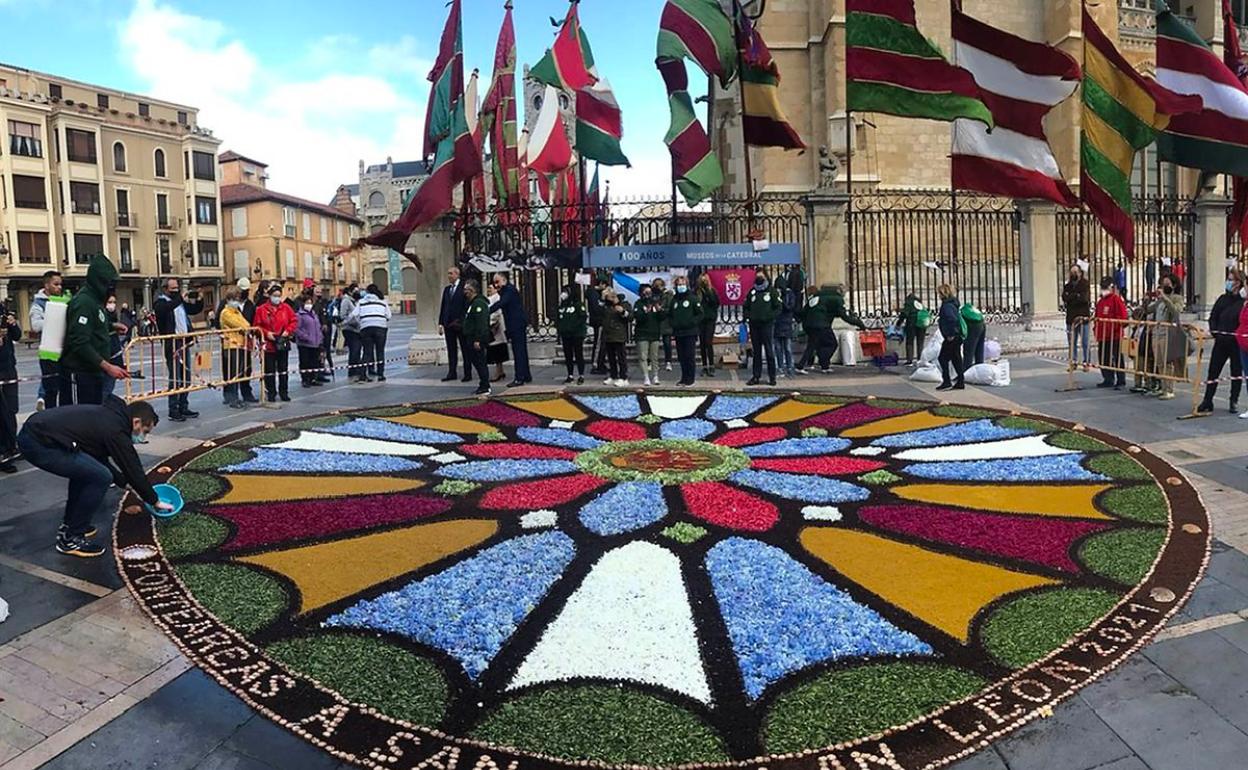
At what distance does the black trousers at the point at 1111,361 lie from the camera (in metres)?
11.8

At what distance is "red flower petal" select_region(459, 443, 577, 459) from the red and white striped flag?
8.44 m

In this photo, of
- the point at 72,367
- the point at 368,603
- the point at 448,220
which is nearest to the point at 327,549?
the point at 368,603

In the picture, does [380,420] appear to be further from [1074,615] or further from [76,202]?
[76,202]

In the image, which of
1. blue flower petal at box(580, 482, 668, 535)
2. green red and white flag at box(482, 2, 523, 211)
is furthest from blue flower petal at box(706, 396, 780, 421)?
green red and white flag at box(482, 2, 523, 211)

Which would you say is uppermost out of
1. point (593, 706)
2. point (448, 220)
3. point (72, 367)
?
point (448, 220)

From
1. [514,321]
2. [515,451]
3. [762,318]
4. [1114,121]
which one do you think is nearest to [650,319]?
[762,318]

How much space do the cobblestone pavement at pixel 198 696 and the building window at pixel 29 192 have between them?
5117cm

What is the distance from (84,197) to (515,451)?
5374 cm

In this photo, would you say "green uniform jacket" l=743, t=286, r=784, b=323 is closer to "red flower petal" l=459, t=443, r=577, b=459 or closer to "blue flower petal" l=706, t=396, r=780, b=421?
"blue flower petal" l=706, t=396, r=780, b=421

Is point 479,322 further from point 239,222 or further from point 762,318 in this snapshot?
point 239,222

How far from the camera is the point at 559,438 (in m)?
9.28

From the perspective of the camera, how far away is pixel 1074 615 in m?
4.47

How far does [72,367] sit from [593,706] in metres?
6.04

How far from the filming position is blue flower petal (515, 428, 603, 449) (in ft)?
29.2
